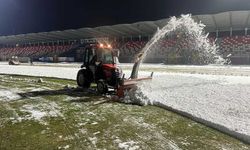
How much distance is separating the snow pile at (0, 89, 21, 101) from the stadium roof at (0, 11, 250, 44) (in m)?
33.0

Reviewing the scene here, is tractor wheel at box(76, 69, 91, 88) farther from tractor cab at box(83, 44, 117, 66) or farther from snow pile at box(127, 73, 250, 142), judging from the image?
snow pile at box(127, 73, 250, 142)

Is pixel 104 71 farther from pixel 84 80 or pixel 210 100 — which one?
pixel 210 100

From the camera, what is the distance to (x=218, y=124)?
364 inches

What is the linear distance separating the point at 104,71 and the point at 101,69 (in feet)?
0.92

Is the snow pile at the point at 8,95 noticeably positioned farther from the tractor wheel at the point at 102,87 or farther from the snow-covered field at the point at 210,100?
the snow-covered field at the point at 210,100

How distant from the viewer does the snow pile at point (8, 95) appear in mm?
12468

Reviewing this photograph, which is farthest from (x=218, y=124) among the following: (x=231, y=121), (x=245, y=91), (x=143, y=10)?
(x=143, y=10)

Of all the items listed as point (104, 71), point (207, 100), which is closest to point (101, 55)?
point (104, 71)

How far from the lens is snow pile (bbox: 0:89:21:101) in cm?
1247

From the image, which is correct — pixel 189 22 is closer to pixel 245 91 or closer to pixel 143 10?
pixel 245 91

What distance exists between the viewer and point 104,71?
47.3ft

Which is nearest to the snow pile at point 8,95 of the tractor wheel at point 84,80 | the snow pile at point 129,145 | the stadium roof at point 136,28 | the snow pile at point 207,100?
the tractor wheel at point 84,80

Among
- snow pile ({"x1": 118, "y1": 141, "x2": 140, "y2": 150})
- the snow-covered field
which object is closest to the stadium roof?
the snow-covered field

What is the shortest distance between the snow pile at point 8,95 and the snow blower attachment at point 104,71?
3.23 m
